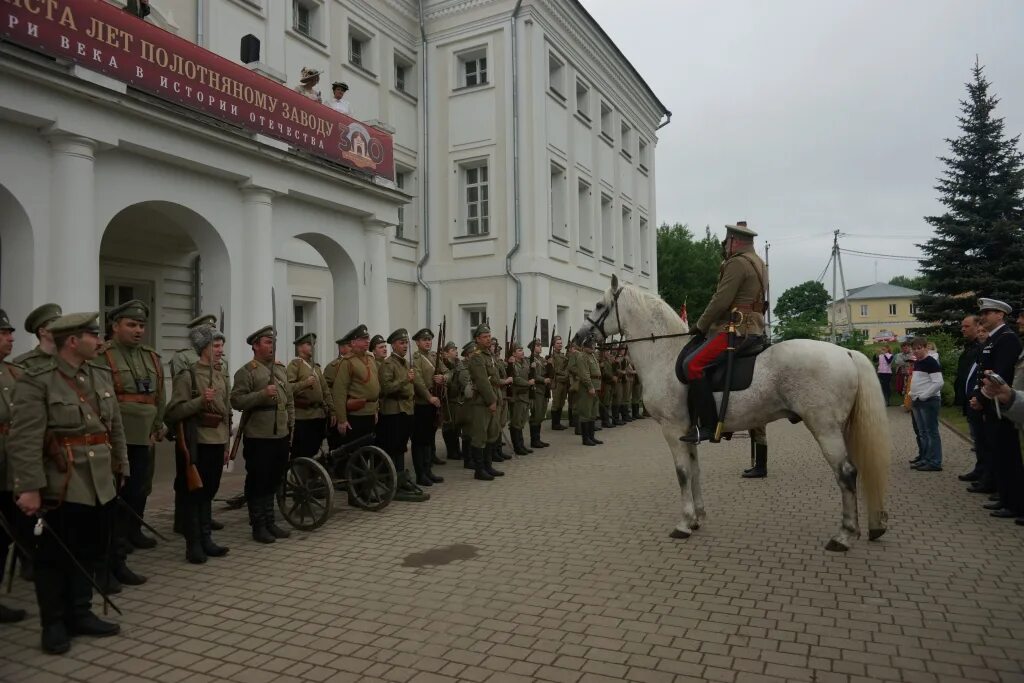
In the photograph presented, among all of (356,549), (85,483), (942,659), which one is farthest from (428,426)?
(942,659)

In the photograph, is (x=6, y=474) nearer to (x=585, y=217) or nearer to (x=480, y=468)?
(x=480, y=468)

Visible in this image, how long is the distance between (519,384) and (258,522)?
637cm

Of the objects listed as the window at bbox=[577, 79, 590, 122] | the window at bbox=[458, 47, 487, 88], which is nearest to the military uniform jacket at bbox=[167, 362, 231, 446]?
the window at bbox=[458, 47, 487, 88]

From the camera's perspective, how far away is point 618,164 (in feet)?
88.1

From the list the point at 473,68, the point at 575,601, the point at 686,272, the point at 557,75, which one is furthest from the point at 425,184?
the point at 686,272

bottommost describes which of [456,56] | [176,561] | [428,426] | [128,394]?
[176,561]

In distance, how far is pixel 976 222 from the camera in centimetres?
2170

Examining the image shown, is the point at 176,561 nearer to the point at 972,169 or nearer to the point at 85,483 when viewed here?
the point at 85,483

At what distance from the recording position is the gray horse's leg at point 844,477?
579 centimetres

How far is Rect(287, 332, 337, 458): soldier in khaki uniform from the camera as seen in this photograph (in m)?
7.60

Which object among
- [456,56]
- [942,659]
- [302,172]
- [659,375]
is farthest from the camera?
[456,56]

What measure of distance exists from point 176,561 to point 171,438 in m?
1.01

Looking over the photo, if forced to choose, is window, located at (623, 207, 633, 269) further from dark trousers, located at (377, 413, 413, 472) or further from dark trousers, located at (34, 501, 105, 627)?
dark trousers, located at (34, 501, 105, 627)

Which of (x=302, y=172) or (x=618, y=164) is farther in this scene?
(x=618, y=164)
